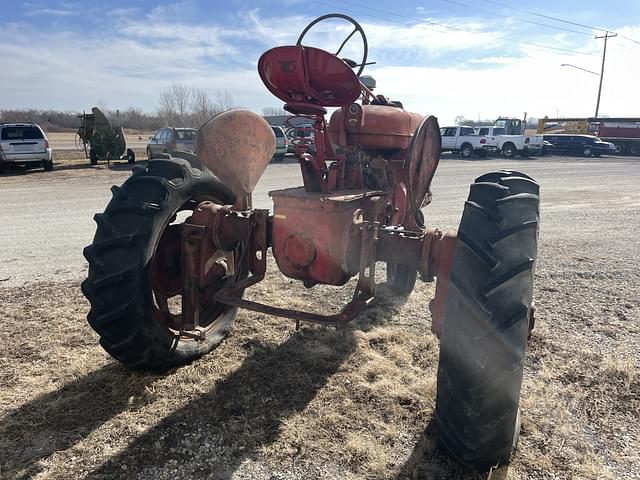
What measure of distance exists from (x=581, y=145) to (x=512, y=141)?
721cm

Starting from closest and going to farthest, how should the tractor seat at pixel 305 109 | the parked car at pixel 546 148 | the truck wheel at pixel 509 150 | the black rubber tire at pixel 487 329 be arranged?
the black rubber tire at pixel 487 329 → the tractor seat at pixel 305 109 → the truck wheel at pixel 509 150 → the parked car at pixel 546 148

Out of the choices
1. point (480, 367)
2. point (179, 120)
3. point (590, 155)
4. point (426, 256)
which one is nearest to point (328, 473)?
point (480, 367)

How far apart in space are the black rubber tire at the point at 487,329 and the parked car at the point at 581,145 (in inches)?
1388

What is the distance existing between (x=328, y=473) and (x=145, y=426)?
1.11 m

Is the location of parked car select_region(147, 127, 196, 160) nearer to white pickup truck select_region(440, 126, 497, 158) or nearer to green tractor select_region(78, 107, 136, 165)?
green tractor select_region(78, 107, 136, 165)

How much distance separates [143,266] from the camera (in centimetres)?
283

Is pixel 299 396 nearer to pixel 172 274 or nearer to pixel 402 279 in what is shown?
pixel 172 274

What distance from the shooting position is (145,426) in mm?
2783

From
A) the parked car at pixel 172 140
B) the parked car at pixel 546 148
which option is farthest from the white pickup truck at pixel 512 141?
the parked car at pixel 172 140

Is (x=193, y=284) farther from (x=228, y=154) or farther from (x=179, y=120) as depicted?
(x=179, y=120)

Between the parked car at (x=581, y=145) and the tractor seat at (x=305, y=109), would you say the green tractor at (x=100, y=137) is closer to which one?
the tractor seat at (x=305, y=109)

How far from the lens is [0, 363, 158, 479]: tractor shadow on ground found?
8.30ft

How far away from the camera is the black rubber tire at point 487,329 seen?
2146 mm

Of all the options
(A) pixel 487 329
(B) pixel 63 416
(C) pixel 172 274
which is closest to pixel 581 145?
(C) pixel 172 274
